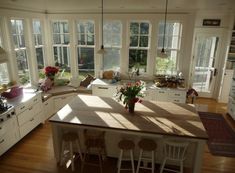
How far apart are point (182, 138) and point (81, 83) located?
388 cm

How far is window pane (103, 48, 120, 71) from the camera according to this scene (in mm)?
5906

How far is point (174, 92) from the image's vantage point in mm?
4992

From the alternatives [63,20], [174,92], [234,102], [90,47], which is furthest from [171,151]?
[63,20]

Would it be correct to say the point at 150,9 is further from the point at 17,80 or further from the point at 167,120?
the point at 17,80

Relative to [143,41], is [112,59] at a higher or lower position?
lower

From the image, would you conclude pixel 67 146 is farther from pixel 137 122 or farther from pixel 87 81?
pixel 87 81

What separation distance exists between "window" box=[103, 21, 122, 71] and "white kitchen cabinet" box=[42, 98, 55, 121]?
6.55 ft

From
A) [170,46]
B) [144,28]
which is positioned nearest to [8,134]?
[144,28]

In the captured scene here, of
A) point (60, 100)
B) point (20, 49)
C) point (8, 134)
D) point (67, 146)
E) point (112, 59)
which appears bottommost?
point (67, 146)

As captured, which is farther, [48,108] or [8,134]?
[48,108]

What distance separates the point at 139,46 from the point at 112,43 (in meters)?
0.83

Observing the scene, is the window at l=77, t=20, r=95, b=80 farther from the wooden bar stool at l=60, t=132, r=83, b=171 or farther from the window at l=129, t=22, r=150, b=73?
the wooden bar stool at l=60, t=132, r=83, b=171

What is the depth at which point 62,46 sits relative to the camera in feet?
19.9

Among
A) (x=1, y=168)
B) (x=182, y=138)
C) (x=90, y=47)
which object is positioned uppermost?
(x=90, y=47)
